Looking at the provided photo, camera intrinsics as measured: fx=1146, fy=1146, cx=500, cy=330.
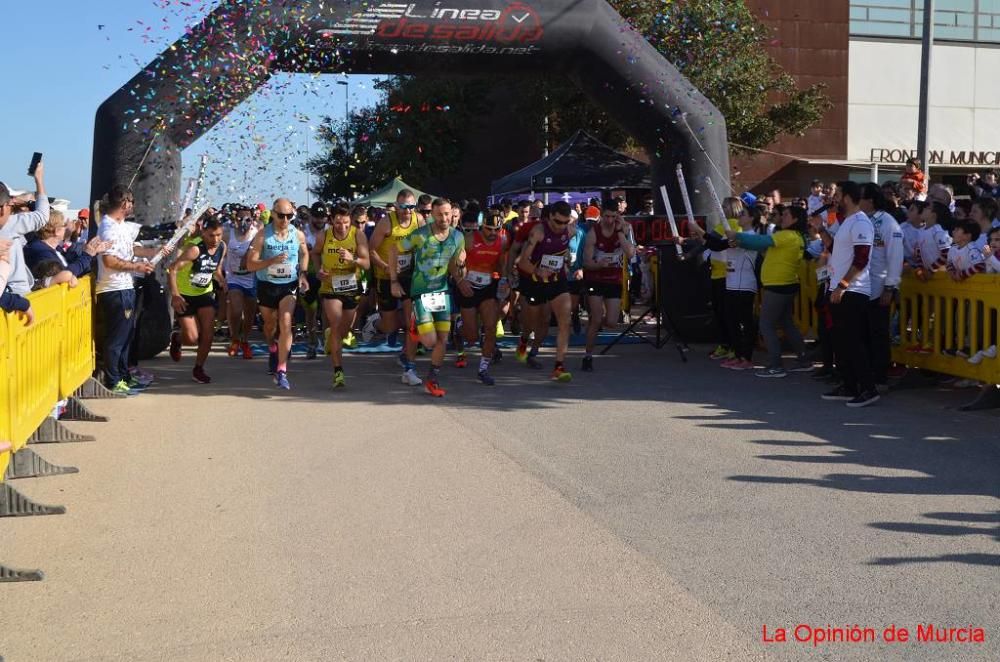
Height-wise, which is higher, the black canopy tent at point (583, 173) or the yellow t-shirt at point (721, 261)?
the black canopy tent at point (583, 173)

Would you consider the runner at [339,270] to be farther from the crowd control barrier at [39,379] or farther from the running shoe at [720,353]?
the running shoe at [720,353]

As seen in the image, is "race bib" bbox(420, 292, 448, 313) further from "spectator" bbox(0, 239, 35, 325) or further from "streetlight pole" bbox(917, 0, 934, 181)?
"streetlight pole" bbox(917, 0, 934, 181)

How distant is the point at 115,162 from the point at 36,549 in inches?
346

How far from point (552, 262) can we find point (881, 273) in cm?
335

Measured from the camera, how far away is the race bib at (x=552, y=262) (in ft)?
39.7

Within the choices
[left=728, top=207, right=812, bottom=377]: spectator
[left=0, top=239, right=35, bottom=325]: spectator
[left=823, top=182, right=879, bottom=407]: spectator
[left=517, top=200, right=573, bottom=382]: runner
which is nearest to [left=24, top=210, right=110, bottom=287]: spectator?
[left=0, top=239, right=35, bottom=325]: spectator

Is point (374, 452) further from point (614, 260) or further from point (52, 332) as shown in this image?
point (614, 260)

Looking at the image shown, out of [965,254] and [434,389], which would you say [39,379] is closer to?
[434,389]

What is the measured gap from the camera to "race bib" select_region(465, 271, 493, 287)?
1258 centimetres

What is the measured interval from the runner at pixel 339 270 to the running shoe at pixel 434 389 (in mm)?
1009

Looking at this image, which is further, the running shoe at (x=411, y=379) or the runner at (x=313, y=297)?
the runner at (x=313, y=297)

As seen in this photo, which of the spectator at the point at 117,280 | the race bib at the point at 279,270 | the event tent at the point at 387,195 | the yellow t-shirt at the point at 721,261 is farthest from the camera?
the event tent at the point at 387,195

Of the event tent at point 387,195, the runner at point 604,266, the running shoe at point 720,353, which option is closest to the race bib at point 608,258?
the runner at point 604,266

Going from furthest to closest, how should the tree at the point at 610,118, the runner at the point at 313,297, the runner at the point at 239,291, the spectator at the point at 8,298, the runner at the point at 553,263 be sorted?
1. the tree at the point at 610,118
2. the runner at the point at 239,291
3. the runner at the point at 313,297
4. the runner at the point at 553,263
5. the spectator at the point at 8,298
